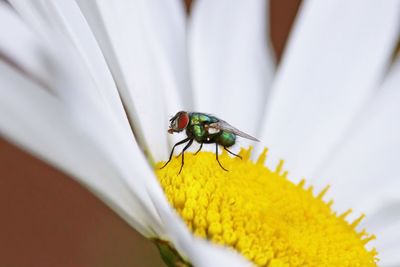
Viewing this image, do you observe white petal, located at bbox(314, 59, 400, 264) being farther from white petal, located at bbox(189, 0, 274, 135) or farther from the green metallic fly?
the green metallic fly

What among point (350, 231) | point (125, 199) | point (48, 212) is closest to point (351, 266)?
point (350, 231)

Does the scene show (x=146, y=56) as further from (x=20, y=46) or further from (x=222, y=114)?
(x=20, y=46)

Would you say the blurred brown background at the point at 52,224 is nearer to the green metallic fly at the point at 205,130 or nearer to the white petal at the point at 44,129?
the green metallic fly at the point at 205,130

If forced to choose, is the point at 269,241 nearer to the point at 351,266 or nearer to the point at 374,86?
the point at 351,266

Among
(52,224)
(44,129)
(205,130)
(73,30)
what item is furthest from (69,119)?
(52,224)

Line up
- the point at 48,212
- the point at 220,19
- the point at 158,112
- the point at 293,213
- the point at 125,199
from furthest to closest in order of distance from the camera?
the point at 48,212 < the point at 220,19 < the point at 158,112 < the point at 293,213 < the point at 125,199

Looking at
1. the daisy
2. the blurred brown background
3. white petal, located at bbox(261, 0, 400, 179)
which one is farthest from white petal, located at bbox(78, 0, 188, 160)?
the blurred brown background

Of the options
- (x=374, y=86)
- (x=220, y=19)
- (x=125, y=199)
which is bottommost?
(x=374, y=86)
